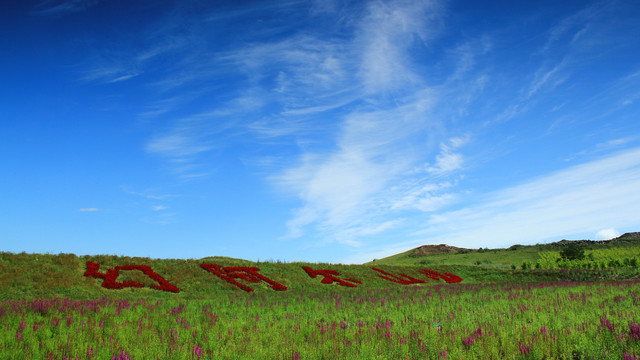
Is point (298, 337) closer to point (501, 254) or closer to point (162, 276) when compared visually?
point (162, 276)

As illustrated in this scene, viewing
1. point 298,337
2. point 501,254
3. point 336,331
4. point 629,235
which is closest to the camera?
point 298,337

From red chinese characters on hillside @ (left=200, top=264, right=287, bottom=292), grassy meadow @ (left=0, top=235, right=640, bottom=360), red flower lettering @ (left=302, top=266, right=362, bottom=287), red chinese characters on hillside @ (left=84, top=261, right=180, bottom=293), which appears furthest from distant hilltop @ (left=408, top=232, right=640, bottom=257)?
grassy meadow @ (left=0, top=235, right=640, bottom=360)

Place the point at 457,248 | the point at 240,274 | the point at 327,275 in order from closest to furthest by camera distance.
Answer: the point at 240,274 < the point at 327,275 < the point at 457,248

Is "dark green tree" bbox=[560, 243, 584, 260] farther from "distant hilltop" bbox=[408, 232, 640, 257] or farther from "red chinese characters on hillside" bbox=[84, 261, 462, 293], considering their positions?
"red chinese characters on hillside" bbox=[84, 261, 462, 293]

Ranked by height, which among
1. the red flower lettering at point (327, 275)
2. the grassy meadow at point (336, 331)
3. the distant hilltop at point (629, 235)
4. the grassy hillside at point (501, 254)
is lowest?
the grassy meadow at point (336, 331)

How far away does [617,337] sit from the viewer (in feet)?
20.3

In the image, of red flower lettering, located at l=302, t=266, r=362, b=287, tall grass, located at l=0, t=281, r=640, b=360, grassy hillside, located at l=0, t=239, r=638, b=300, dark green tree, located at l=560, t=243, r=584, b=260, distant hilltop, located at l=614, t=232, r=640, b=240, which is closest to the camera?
tall grass, located at l=0, t=281, r=640, b=360

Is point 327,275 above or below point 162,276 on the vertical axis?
below

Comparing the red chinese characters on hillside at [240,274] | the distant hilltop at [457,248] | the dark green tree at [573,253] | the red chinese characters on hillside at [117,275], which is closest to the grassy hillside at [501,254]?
the distant hilltop at [457,248]

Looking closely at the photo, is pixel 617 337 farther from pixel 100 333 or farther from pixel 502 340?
pixel 100 333

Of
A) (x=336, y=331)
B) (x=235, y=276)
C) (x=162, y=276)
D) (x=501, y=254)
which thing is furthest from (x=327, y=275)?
(x=501, y=254)

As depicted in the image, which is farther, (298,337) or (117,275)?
(117,275)

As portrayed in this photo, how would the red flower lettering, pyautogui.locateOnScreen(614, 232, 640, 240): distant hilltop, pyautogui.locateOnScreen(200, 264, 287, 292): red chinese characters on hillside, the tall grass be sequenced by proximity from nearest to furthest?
the tall grass, pyautogui.locateOnScreen(200, 264, 287, 292): red chinese characters on hillside, the red flower lettering, pyautogui.locateOnScreen(614, 232, 640, 240): distant hilltop

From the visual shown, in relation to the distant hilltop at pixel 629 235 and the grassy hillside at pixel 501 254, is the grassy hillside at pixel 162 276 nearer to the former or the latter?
the grassy hillside at pixel 501 254
